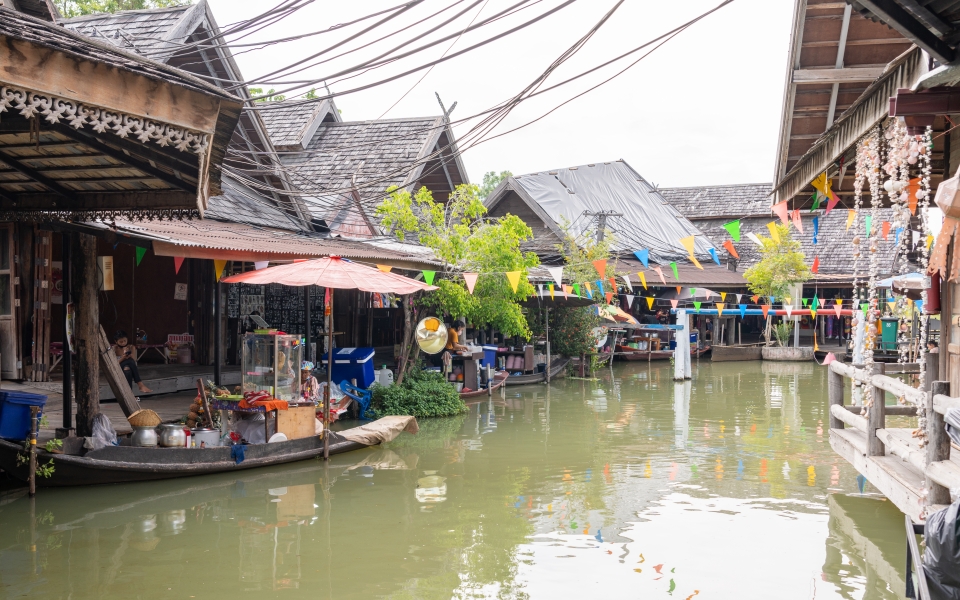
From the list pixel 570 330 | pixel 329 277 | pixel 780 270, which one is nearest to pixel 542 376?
pixel 570 330

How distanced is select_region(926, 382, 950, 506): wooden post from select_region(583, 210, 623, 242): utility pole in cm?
2120

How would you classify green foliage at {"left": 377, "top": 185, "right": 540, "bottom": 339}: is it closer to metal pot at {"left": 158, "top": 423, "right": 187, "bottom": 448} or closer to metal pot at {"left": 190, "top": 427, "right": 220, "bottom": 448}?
metal pot at {"left": 190, "top": 427, "right": 220, "bottom": 448}

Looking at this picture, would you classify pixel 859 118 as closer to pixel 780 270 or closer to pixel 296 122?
pixel 296 122

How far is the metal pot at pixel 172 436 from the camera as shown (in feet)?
31.5

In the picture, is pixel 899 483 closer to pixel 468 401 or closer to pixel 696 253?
pixel 468 401

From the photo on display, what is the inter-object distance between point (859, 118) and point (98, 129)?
19.4 feet

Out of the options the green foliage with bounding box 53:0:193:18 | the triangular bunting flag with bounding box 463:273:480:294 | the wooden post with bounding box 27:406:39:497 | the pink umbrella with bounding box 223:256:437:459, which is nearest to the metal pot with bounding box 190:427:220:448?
the pink umbrella with bounding box 223:256:437:459

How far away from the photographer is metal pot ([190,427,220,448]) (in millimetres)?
9945

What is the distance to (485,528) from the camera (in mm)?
8148

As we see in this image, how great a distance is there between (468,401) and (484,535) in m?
9.34

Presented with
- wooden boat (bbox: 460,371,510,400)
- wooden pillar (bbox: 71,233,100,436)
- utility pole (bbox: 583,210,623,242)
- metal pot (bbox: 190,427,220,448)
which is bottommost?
wooden boat (bbox: 460,371,510,400)

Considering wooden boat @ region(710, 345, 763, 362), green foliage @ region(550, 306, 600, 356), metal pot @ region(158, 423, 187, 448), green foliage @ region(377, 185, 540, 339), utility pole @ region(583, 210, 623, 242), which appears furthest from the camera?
wooden boat @ region(710, 345, 763, 362)

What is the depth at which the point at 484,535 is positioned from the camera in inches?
312

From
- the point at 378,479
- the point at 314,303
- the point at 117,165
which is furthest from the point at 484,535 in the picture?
the point at 314,303
